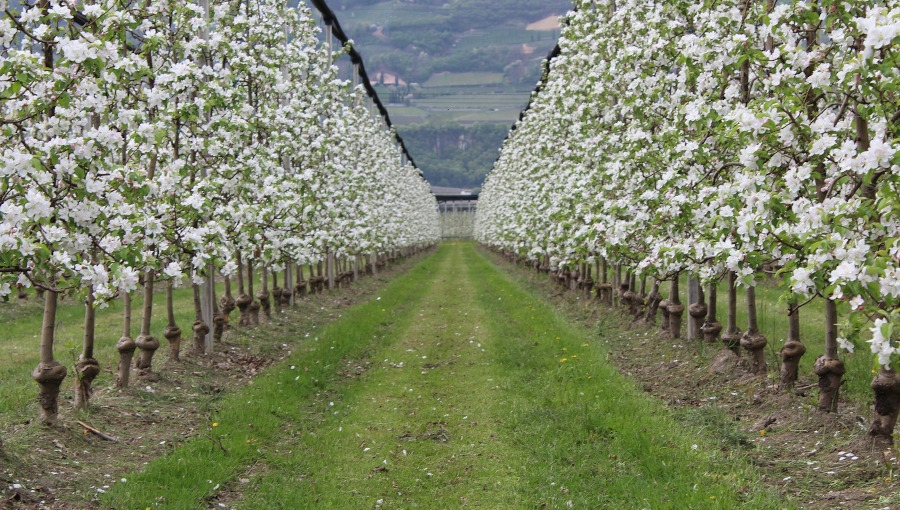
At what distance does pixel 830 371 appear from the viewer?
27.5 ft

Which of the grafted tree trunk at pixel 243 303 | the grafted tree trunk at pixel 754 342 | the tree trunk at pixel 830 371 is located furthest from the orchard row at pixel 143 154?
the grafted tree trunk at pixel 754 342

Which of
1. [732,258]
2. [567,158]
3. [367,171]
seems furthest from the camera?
[367,171]

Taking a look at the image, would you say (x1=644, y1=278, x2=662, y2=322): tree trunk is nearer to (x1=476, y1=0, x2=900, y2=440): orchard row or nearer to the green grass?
(x1=476, y1=0, x2=900, y2=440): orchard row

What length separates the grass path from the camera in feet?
23.5

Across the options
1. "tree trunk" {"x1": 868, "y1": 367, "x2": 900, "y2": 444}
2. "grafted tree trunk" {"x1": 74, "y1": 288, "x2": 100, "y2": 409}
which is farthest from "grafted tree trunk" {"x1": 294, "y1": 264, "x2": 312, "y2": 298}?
"tree trunk" {"x1": 868, "y1": 367, "x2": 900, "y2": 444}

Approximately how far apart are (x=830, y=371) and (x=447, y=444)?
4.34 metres

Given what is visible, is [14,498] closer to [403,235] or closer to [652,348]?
[652,348]

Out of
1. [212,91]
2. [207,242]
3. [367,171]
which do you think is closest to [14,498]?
[207,242]

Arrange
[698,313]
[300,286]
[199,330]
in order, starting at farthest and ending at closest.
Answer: [300,286] → [199,330] → [698,313]

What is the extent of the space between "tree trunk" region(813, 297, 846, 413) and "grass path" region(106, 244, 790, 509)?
1.54 m

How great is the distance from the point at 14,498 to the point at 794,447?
751cm

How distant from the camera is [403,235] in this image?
4441cm

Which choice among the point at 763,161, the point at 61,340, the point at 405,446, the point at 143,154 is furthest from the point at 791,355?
the point at 61,340

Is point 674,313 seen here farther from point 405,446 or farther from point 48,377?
point 48,377
